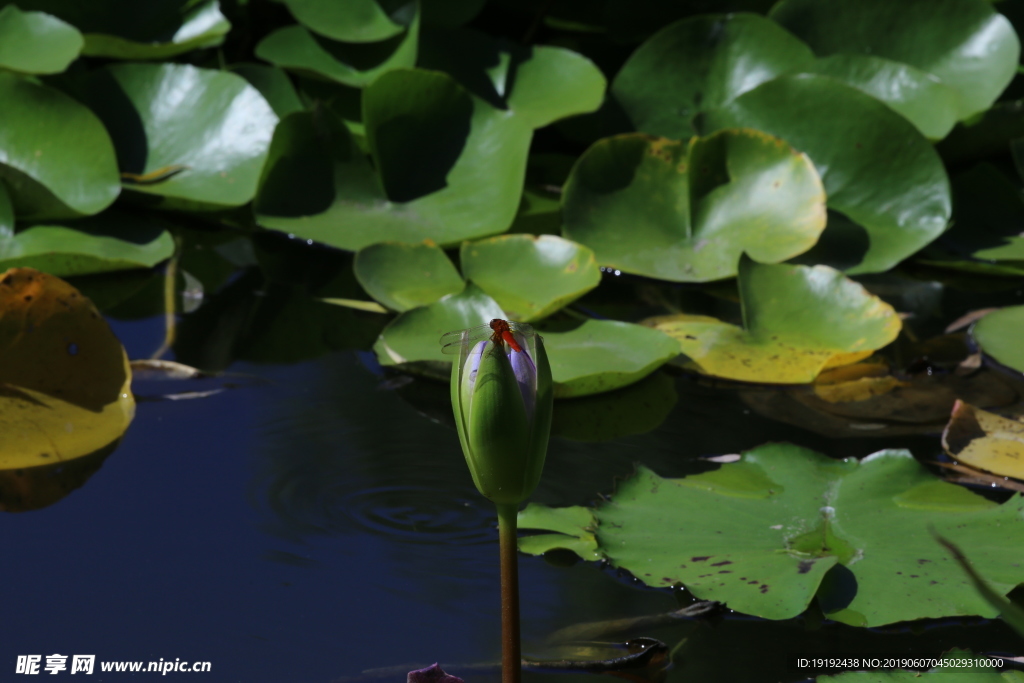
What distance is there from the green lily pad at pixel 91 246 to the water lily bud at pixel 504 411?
120cm

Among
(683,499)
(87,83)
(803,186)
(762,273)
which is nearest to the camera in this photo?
(683,499)

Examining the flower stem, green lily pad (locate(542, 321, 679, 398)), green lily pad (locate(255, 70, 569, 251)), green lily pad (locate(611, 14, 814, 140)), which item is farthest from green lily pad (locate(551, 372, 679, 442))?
green lily pad (locate(611, 14, 814, 140))

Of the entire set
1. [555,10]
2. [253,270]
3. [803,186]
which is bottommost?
[253,270]

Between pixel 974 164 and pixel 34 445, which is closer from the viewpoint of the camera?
pixel 34 445

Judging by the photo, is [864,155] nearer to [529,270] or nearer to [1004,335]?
[1004,335]

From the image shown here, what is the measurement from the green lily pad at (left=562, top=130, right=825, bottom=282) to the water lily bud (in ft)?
3.67

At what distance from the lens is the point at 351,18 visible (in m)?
2.03

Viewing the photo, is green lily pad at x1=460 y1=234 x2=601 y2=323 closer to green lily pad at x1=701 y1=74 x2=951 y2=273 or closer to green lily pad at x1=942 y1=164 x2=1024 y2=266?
green lily pad at x1=701 y1=74 x2=951 y2=273

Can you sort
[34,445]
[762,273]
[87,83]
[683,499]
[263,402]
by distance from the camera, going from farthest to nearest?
1. [87,83]
2. [762,273]
3. [263,402]
4. [34,445]
5. [683,499]

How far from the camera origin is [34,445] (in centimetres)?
110

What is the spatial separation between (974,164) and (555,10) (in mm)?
1102

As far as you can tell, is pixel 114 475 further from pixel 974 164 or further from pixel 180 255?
pixel 974 164

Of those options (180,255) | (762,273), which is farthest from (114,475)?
(762,273)

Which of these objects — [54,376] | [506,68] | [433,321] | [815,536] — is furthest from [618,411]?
[506,68]
